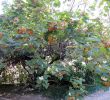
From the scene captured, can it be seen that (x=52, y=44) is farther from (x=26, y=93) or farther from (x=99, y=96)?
(x=99, y=96)

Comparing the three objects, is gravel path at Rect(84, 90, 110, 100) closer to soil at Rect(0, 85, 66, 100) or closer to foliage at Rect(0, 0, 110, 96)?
foliage at Rect(0, 0, 110, 96)

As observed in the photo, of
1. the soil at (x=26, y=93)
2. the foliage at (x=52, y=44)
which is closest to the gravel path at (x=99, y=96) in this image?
the foliage at (x=52, y=44)

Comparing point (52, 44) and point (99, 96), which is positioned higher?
point (52, 44)

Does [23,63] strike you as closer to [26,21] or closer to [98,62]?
[26,21]

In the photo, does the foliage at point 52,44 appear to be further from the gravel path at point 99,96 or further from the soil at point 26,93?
the gravel path at point 99,96

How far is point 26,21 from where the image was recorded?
4156mm

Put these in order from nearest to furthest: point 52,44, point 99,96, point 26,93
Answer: point 52,44, point 26,93, point 99,96

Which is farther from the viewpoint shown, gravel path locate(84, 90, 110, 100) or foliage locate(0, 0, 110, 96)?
gravel path locate(84, 90, 110, 100)

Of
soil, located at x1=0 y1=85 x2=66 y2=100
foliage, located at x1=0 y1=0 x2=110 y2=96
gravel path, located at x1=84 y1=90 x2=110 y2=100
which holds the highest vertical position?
foliage, located at x1=0 y1=0 x2=110 y2=96

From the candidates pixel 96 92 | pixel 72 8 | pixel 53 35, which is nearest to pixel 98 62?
pixel 53 35

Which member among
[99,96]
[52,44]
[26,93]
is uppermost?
[52,44]

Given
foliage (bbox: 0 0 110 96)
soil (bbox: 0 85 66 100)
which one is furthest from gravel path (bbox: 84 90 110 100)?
soil (bbox: 0 85 66 100)

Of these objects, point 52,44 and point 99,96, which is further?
point 99,96

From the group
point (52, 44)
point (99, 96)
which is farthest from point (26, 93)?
point (99, 96)
